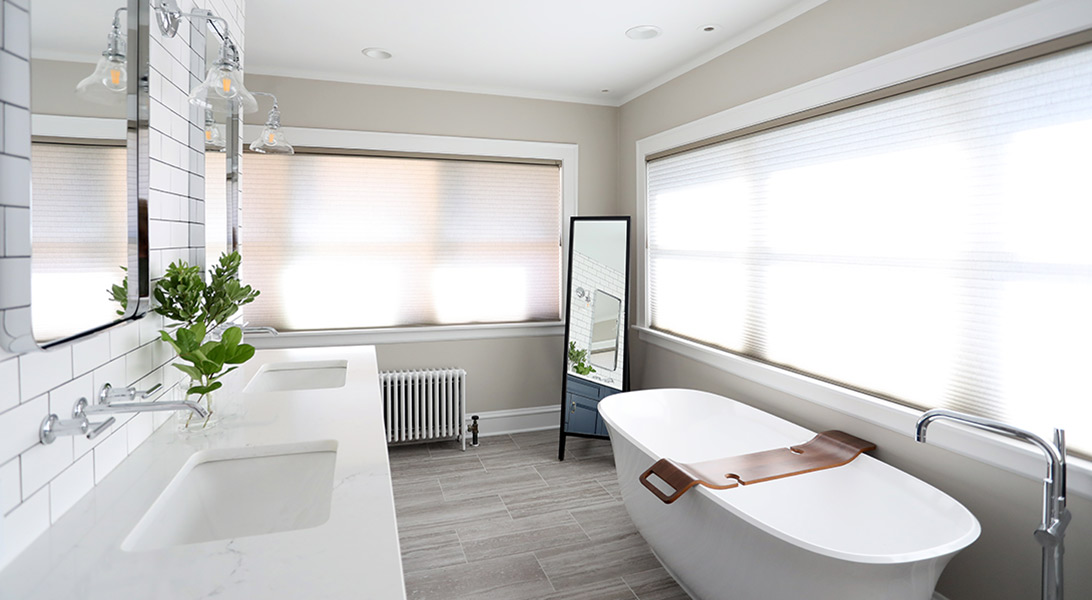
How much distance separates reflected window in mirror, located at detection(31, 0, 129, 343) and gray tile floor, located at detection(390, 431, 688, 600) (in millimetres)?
1700

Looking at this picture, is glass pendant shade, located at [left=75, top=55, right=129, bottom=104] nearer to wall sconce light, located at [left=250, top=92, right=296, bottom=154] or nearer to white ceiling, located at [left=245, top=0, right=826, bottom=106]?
wall sconce light, located at [left=250, top=92, right=296, bottom=154]

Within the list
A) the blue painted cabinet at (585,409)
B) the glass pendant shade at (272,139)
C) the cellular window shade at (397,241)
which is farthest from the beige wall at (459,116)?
the blue painted cabinet at (585,409)

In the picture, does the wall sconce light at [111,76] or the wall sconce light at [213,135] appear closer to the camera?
the wall sconce light at [111,76]

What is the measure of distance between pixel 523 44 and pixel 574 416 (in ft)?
7.66

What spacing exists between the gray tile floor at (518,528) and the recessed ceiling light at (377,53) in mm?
2505

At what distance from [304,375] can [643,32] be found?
7.87 feet

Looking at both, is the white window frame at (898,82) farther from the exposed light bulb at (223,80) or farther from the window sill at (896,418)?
the exposed light bulb at (223,80)

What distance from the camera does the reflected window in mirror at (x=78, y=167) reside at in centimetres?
96

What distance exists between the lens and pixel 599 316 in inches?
153

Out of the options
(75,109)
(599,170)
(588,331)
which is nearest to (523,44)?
(599,170)

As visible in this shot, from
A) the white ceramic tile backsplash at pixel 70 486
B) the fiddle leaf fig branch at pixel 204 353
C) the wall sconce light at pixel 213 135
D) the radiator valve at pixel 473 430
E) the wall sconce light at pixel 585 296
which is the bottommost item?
the radiator valve at pixel 473 430

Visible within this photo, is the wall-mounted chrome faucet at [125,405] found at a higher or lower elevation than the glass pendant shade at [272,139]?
lower

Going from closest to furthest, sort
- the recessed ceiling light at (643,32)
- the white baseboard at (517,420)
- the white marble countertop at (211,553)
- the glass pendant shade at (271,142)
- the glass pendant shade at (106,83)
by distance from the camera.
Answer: the white marble countertop at (211,553) < the glass pendant shade at (106,83) < the glass pendant shade at (271,142) < the recessed ceiling light at (643,32) < the white baseboard at (517,420)

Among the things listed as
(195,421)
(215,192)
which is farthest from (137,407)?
(215,192)
